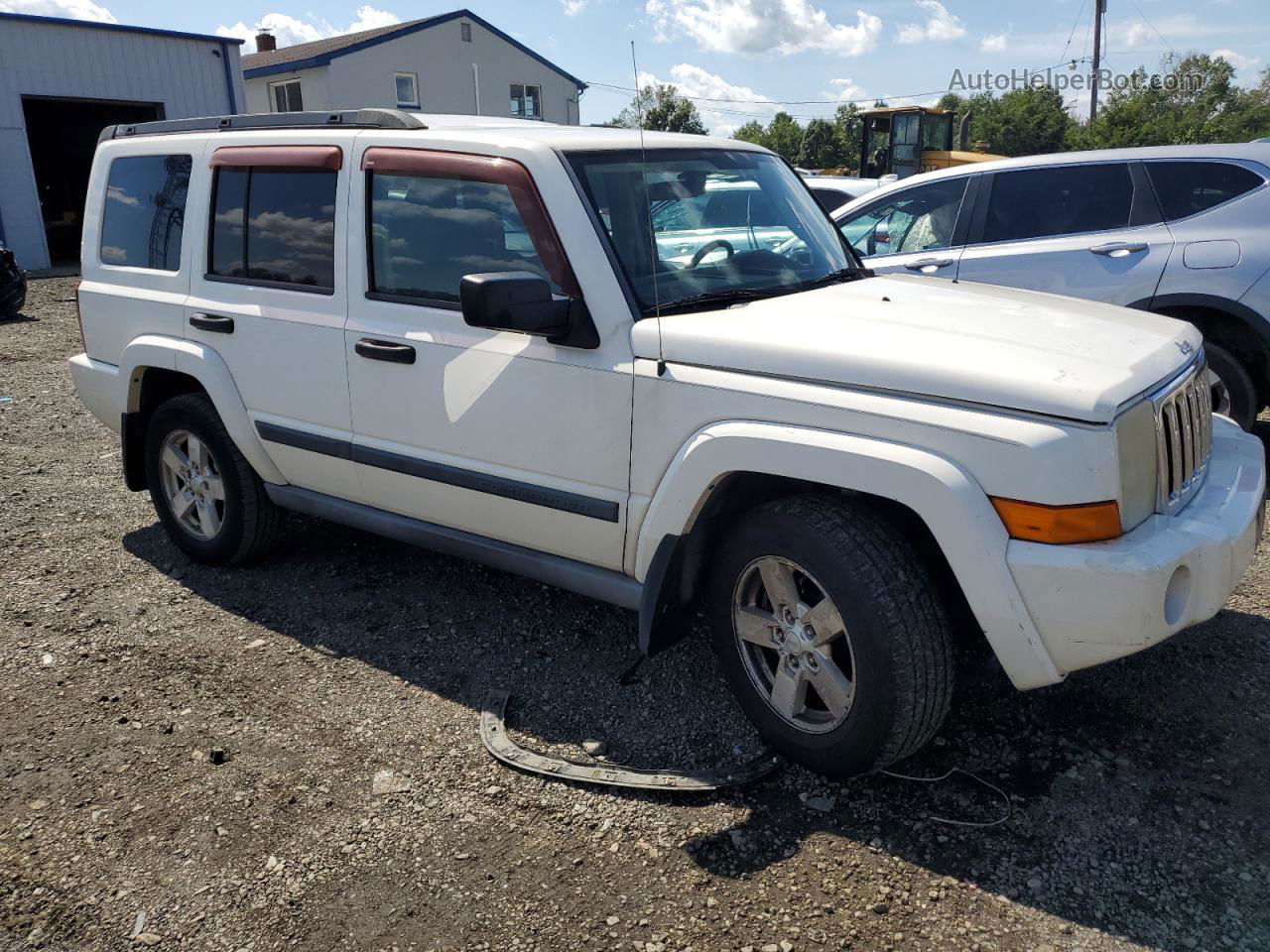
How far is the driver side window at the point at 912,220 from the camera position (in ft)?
21.6

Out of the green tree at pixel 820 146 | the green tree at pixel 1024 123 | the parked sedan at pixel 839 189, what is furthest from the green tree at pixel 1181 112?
the parked sedan at pixel 839 189

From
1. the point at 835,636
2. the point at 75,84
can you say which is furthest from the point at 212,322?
the point at 75,84

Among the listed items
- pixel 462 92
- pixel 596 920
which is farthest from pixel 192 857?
pixel 462 92

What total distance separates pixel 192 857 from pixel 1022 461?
250cm

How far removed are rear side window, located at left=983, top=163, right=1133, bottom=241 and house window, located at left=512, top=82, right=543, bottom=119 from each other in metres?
28.7

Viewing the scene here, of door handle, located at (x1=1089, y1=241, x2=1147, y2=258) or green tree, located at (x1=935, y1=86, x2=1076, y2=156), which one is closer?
door handle, located at (x1=1089, y1=241, x2=1147, y2=258)

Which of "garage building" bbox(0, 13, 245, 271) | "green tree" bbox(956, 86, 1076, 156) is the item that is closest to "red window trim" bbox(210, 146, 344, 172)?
"garage building" bbox(0, 13, 245, 271)

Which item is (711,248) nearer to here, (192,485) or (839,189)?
(192,485)

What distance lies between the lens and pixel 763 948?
246 cm

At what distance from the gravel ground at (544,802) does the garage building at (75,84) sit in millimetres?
19179

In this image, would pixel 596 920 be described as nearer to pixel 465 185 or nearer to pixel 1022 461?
pixel 1022 461

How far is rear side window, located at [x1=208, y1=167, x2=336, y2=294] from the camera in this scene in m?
3.96

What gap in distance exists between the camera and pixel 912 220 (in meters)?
6.82

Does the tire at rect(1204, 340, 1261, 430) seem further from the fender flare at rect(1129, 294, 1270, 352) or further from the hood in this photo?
the hood
